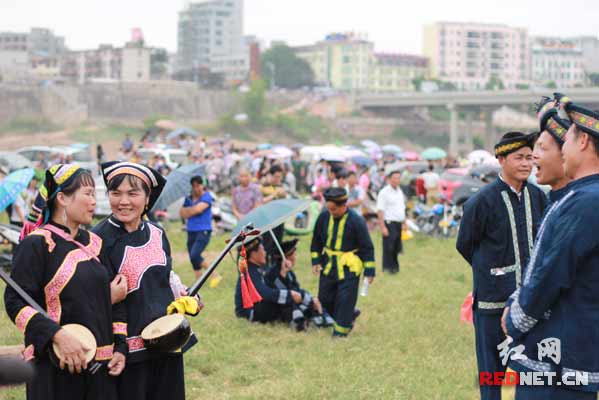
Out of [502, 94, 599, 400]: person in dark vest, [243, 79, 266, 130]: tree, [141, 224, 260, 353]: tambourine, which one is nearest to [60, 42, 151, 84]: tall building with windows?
[243, 79, 266, 130]: tree

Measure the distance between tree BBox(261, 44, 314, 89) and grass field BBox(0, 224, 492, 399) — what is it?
12254 cm

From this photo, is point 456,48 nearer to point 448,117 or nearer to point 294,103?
point 448,117

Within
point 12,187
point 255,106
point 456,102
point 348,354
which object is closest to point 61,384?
point 348,354

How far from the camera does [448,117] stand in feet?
372

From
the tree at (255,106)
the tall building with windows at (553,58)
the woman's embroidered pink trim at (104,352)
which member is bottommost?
the woman's embroidered pink trim at (104,352)

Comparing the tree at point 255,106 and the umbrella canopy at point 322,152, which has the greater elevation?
the tree at point 255,106

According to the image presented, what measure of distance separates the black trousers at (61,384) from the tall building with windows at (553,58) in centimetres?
16439

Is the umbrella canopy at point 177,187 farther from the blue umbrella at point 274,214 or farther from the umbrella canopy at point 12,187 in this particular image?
the blue umbrella at point 274,214

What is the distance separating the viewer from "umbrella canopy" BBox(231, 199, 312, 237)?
10.7 meters

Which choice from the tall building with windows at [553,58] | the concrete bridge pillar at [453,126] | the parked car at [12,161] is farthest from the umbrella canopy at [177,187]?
the tall building with windows at [553,58]

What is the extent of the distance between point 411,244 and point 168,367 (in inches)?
584

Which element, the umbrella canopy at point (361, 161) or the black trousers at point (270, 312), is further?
the umbrella canopy at point (361, 161)

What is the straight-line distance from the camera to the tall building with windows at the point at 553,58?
544 ft

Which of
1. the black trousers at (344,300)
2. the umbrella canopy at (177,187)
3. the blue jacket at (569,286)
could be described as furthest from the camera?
the umbrella canopy at (177,187)
